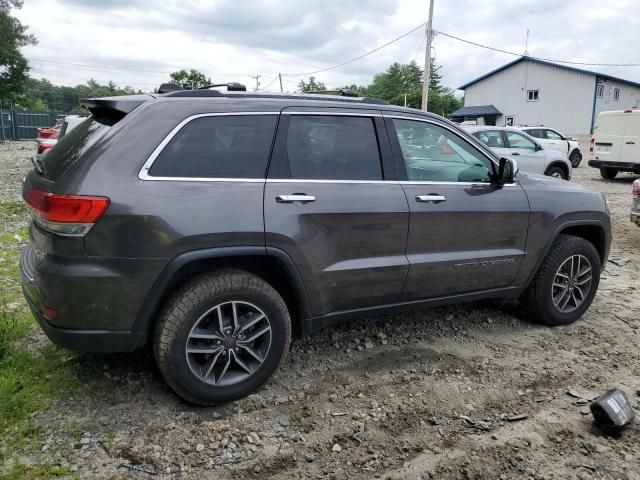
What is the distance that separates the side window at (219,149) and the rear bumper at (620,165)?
15303 mm

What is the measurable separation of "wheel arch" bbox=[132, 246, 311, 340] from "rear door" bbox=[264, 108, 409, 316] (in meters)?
0.07

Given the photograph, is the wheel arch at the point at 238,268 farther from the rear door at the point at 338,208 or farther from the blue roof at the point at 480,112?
the blue roof at the point at 480,112

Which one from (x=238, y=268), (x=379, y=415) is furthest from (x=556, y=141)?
(x=238, y=268)

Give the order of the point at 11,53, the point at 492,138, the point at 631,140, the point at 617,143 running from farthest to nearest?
1. the point at 11,53
2. the point at 617,143
3. the point at 631,140
4. the point at 492,138

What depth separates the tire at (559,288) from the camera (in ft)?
14.7

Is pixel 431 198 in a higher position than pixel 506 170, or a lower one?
lower

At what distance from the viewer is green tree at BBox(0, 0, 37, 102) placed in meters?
33.8

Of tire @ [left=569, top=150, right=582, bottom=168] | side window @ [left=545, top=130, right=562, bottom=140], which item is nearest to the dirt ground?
side window @ [left=545, top=130, right=562, bottom=140]

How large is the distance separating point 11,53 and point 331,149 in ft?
127

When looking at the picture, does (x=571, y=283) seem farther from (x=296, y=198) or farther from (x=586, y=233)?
(x=296, y=198)

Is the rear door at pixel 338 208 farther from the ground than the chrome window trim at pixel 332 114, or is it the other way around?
the chrome window trim at pixel 332 114

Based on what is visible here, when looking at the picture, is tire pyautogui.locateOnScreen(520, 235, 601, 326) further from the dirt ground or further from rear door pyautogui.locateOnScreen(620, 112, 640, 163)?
rear door pyautogui.locateOnScreen(620, 112, 640, 163)

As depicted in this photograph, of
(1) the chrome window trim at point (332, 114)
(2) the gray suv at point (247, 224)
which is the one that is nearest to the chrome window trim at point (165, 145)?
(2) the gray suv at point (247, 224)

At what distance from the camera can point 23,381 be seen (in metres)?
3.36
